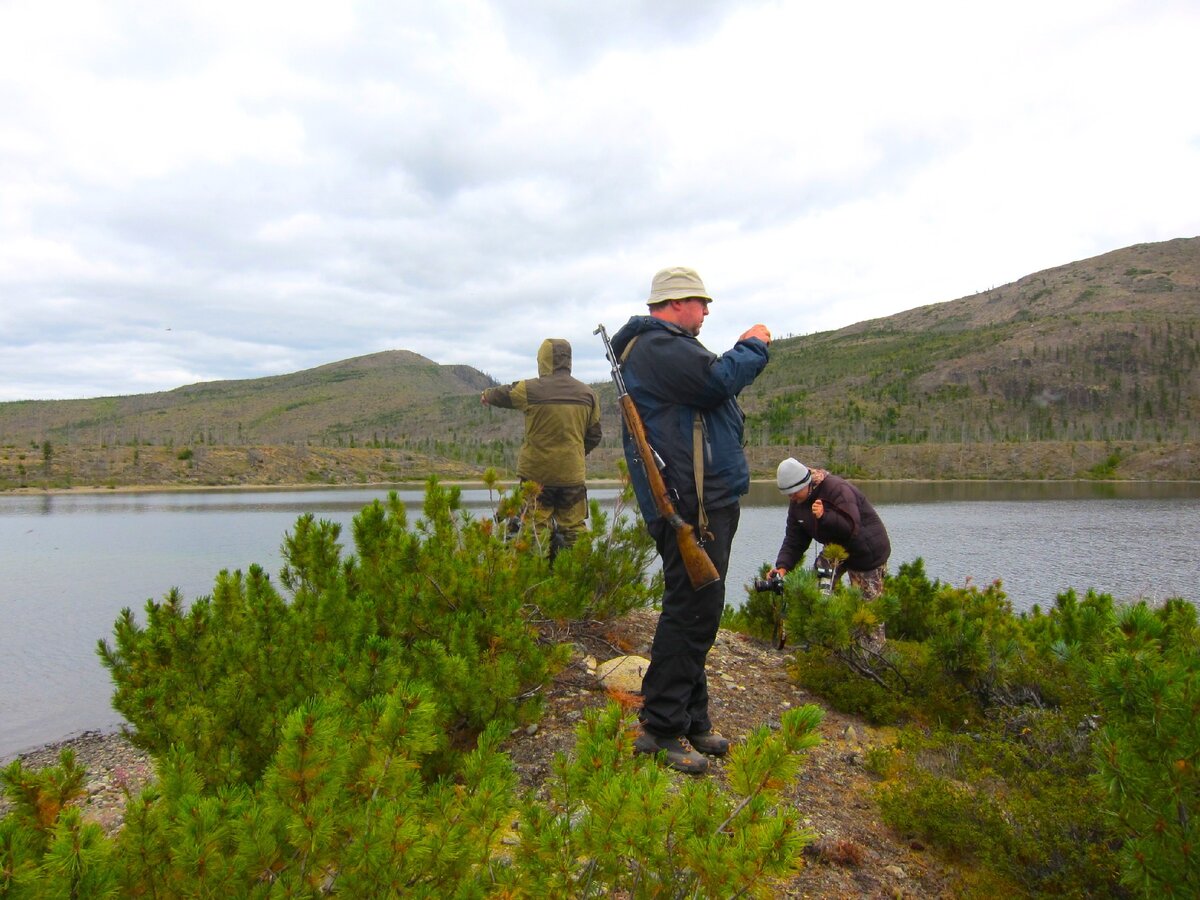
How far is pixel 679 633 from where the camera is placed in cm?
359

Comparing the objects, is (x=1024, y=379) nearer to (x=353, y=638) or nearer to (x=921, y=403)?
(x=921, y=403)

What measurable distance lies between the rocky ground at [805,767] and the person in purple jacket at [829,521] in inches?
36.6

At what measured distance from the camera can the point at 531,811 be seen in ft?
5.91

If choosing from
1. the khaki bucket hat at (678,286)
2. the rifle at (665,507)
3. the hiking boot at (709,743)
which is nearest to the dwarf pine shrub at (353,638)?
the hiking boot at (709,743)

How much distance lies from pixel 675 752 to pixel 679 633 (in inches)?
21.7

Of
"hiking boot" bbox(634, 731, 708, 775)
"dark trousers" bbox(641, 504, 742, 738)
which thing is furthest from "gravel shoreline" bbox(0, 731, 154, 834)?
"dark trousers" bbox(641, 504, 742, 738)

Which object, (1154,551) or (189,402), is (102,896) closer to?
(1154,551)

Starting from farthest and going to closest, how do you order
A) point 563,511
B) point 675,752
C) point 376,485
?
point 376,485 → point 563,511 → point 675,752

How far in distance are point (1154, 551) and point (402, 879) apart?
23.7 m

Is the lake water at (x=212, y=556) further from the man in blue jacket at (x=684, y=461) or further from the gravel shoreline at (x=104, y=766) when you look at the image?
the man in blue jacket at (x=684, y=461)

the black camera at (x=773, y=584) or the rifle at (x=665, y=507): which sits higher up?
the rifle at (x=665, y=507)

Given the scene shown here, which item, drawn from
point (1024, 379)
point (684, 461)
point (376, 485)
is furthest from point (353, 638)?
point (1024, 379)

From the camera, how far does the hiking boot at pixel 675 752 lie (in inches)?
133

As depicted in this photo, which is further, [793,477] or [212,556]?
[212,556]
